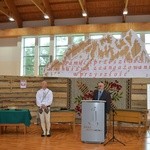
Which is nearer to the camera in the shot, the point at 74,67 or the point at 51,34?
the point at 74,67

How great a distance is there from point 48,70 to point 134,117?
2899 mm

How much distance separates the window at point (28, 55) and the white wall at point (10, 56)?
0.29 metres

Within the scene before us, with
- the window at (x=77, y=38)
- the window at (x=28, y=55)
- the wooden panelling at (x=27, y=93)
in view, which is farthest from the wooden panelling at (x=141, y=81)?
the window at (x=28, y=55)

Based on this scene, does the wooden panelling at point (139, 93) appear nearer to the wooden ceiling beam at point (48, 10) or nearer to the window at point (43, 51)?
the window at point (43, 51)

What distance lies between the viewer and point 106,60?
8.27 m

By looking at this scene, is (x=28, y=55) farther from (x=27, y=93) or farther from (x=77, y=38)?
(x=27, y=93)

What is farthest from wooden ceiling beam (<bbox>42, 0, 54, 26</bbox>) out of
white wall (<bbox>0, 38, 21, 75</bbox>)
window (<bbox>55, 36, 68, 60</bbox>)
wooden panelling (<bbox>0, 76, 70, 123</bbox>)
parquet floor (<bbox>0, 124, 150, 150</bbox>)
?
parquet floor (<bbox>0, 124, 150, 150</bbox>)

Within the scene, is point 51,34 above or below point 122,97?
above

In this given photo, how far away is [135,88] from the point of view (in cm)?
953

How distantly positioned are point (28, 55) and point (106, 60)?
512cm

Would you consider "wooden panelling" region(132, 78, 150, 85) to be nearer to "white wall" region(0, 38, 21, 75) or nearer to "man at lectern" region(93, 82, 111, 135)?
"man at lectern" region(93, 82, 111, 135)

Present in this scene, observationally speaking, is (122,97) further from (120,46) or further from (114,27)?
(114,27)

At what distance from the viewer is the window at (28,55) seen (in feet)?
40.4

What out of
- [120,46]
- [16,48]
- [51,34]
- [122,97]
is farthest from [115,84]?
[16,48]
